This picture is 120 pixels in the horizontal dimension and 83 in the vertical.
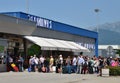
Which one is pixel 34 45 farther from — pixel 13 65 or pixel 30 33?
pixel 13 65

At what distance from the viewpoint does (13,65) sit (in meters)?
35.1

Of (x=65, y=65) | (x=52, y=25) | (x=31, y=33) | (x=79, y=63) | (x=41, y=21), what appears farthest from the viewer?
(x=52, y=25)

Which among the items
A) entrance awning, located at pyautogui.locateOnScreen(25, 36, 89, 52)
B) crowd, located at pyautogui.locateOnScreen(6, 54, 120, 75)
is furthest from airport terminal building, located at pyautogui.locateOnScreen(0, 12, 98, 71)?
crowd, located at pyautogui.locateOnScreen(6, 54, 120, 75)

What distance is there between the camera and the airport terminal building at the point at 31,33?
3531 centimetres

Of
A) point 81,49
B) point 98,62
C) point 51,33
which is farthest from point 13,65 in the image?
point 81,49

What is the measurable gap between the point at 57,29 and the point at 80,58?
14.5m

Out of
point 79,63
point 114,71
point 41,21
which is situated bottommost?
point 114,71

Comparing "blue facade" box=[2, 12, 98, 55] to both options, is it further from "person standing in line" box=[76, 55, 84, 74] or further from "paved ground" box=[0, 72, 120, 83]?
"paved ground" box=[0, 72, 120, 83]

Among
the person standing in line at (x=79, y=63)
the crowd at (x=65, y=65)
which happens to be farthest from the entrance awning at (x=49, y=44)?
the person standing in line at (x=79, y=63)

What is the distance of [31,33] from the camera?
1581 inches

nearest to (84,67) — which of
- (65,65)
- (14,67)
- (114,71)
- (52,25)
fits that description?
(65,65)

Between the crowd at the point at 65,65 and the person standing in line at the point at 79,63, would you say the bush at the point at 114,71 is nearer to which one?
the crowd at the point at 65,65

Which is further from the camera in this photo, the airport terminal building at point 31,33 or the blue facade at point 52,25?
the blue facade at point 52,25

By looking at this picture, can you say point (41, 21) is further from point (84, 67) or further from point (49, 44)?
point (84, 67)
